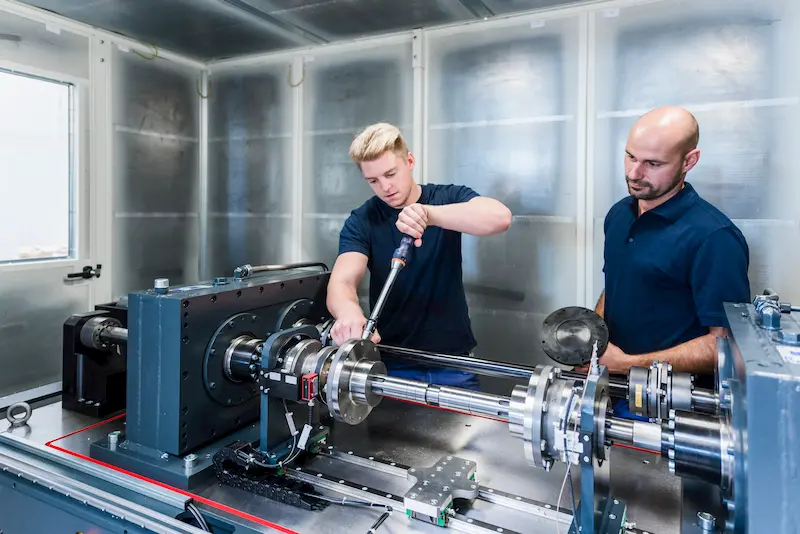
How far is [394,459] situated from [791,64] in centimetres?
240

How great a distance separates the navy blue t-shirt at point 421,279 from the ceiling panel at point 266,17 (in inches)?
49.5

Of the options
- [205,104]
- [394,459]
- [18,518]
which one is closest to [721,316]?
[394,459]

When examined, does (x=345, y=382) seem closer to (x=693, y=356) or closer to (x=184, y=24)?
(x=693, y=356)

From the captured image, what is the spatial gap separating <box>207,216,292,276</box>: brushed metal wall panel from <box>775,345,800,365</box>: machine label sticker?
10.1 feet

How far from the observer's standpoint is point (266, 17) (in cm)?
289

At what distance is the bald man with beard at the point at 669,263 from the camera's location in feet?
4.92

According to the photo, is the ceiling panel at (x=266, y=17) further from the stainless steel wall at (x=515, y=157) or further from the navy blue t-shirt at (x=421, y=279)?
the navy blue t-shirt at (x=421, y=279)

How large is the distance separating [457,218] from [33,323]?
2.60 m

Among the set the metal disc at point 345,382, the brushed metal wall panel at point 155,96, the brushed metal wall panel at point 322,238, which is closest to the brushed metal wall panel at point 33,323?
the brushed metal wall panel at point 155,96

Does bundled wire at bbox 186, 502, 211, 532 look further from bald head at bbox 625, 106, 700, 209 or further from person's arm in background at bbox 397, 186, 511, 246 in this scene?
bald head at bbox 625, 106, 700, 209

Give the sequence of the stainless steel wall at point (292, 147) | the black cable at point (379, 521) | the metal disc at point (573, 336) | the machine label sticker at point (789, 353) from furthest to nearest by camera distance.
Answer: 1. the stainless steel wall at point (292, 147)
2. the metal disc at point (573, 336)
3. the black cable at point (379, 521)
4. the machine label sticker at point (789, 353)

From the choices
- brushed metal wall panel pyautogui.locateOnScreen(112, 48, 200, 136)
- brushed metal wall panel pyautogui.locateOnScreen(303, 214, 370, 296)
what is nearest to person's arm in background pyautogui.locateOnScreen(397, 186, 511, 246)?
brushed metal wall panel pyautogui.locateOnScreen(303, 214, 370, 296)

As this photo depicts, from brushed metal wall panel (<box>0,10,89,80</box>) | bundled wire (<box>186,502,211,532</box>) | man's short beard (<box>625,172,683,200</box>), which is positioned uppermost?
brushed metal wall panel (<box>0,10,89,80</box>)

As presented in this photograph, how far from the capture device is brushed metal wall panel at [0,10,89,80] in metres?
2.73
